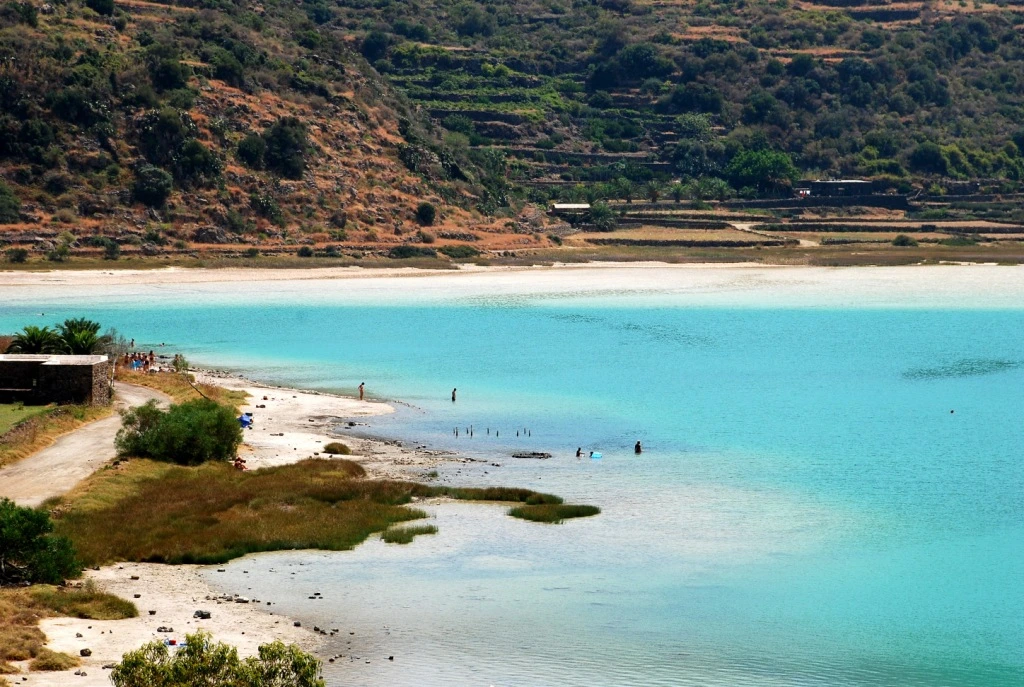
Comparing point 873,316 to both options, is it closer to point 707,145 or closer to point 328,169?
point 328,169

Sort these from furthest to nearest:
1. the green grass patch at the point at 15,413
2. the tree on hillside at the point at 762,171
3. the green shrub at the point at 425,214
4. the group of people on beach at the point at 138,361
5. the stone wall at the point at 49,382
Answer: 1. the tree on hillside at the point at 762,171
2. the green shrub at the point at 425,214
3. the group of people on beach at the point at 138,361
4. the stone wall at the point at 49,382
5. the green grass patch at the point at 15,413

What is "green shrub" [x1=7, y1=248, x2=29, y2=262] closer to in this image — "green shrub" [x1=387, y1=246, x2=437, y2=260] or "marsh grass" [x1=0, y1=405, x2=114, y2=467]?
"green shrub" [x1=387, y1=246, x2=437, y2=260]

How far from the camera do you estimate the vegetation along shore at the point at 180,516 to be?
2742cm

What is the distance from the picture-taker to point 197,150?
113250 millimetres

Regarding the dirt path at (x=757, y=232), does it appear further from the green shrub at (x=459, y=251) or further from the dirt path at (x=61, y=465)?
the dirt path at (x=61, y=465)

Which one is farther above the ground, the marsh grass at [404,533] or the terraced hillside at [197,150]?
the terraced hillside at [197,150]

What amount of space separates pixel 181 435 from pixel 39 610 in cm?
Answer: 1553

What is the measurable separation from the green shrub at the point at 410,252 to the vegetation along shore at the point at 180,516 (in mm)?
57725

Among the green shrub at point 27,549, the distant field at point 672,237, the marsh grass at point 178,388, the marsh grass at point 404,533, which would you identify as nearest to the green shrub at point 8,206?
the marsh grass at point 178,388

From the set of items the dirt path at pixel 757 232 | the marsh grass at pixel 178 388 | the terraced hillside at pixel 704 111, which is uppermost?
the terraced hillside at pixel 704 111

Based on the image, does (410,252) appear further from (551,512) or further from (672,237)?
(551,512)

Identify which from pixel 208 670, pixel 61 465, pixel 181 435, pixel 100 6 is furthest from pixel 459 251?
pixel 208 670

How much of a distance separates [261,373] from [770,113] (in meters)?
124

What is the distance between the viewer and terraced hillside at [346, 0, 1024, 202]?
165m
